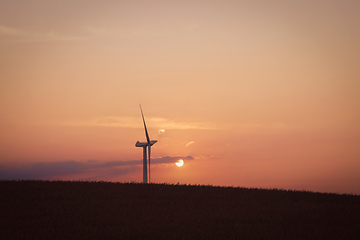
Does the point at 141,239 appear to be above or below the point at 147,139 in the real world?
below

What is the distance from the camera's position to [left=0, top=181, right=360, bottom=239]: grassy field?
68.7ft

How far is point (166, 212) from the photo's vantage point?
2591 cm

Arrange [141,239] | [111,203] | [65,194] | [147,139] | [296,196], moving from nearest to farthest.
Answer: [141,239] → [111,203] → [65,194] → [296,196] → [147,139]

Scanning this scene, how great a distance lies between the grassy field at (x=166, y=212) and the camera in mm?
20953

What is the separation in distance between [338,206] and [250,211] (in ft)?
26.9

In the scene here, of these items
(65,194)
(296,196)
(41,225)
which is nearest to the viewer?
(41,225)

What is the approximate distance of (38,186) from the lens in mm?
34750

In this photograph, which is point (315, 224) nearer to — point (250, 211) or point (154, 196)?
point (250, 211)

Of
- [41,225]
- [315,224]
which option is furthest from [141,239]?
[315,224]

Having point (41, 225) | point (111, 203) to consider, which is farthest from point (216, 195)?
point (41, 225)

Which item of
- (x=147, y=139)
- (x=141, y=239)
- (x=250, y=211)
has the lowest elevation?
(x=141, y=239)

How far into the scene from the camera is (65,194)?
31.8 meters

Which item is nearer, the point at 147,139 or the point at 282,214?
the point at 282,214

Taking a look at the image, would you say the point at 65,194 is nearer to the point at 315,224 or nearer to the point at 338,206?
the point at 315,224
